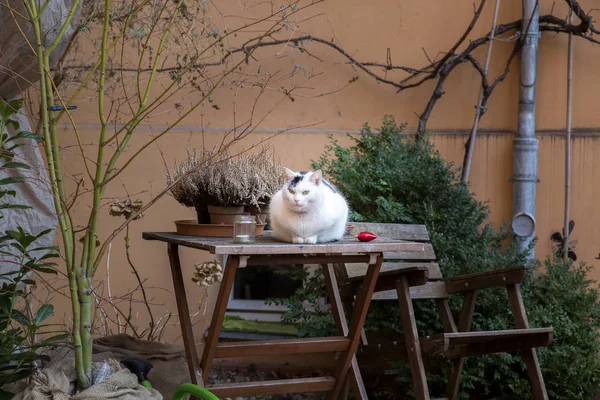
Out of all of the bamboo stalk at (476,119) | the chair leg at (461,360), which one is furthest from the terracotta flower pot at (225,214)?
the bamboo stalk at (476,119)

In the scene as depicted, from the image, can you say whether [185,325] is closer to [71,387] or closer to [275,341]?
[275,341]

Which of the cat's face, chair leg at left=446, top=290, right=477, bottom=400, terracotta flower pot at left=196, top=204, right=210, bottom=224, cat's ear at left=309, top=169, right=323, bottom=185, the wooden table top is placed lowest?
chair leg at left=446, top=290, right=477, bottom=400

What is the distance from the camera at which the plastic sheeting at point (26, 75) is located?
9.27ft

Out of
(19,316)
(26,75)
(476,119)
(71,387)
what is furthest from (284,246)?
(476,119)

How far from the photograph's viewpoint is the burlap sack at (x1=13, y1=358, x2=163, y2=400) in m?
2.48

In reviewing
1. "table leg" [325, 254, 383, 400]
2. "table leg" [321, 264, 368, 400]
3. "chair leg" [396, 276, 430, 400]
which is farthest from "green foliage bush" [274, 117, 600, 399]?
"table leg" [325, 254, 383, 400]

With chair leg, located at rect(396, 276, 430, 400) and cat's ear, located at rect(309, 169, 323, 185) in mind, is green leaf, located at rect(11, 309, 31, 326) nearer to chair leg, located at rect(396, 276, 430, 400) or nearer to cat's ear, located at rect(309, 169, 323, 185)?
cat's ear, located at rect(309, 169, 323, 185)

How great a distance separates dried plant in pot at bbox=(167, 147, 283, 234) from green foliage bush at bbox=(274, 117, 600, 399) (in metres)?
1.34

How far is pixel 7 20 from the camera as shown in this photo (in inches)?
113

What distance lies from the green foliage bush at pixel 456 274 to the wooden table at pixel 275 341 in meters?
0.96

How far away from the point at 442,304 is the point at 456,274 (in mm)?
337

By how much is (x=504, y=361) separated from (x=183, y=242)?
2.26m

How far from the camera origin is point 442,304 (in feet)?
13.6

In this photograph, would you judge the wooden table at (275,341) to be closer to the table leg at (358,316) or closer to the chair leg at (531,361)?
the table leg at (358,316)
